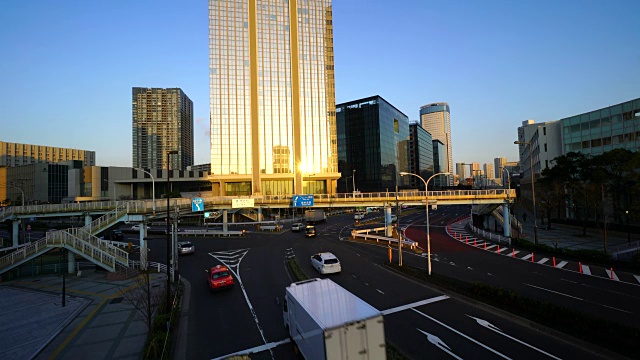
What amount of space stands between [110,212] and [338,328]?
3183 centimetres

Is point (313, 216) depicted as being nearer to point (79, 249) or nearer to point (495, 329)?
point (79, 249)

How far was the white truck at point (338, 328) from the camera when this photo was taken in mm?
8953

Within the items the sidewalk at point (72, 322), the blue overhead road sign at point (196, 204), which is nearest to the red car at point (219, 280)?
the sidewalk at point (72, 322)

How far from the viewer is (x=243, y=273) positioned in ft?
92.6

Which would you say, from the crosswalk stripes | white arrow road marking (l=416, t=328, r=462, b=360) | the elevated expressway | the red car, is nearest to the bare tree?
the red car

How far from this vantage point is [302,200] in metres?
46.4

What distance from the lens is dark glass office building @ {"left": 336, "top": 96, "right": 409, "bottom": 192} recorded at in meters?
124

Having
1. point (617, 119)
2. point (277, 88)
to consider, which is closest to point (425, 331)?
point (617, 119)

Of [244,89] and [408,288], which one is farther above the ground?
[244,89]

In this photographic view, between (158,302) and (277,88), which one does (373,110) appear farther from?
(158,302)

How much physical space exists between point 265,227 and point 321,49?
55625mm

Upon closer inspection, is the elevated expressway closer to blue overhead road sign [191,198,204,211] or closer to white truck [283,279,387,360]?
blue overhead road sign [191,198,204,211]

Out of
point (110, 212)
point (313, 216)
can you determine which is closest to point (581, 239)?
point (313, 216)

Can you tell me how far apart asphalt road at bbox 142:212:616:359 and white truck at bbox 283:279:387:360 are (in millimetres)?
3433
